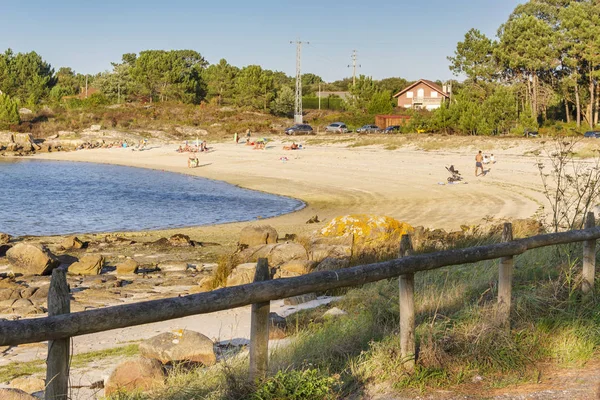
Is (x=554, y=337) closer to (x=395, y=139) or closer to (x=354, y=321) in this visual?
(x=354, y=321)

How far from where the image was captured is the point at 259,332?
5445 millimetres

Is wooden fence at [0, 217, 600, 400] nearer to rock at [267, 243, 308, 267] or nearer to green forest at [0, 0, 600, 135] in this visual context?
rock at [267, 243, 308, 267]

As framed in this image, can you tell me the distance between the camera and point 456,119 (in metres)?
57.1

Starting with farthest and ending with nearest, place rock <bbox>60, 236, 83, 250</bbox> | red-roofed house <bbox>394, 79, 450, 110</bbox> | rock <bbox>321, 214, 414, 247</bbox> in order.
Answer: red-roofed house <bbox>394, 79, 450, 110</bbox>
rock <bbox>60, 236, 83, 250</bbox>
rock <bbox>321, 214, 414, 247</bbox>

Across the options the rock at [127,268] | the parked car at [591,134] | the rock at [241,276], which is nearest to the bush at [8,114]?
the parked car at [591,134]

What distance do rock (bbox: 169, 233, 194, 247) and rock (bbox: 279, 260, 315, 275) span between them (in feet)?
28.8

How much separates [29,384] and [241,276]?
5611mm

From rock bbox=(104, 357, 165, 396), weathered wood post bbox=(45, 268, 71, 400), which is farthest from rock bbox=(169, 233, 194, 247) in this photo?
weathered wood post bbox=(45, 268, 71, 400)

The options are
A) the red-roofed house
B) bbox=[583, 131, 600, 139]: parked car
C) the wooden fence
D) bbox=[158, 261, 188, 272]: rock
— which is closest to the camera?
the wooden fence

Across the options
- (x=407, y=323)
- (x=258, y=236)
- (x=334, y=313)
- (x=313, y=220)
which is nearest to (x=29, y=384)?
(x=334, y=313)

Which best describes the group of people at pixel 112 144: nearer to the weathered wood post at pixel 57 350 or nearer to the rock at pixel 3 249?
the rock at pixel 3 249

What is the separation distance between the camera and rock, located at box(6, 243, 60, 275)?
17.5 metres

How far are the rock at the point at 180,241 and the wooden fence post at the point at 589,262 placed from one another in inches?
606

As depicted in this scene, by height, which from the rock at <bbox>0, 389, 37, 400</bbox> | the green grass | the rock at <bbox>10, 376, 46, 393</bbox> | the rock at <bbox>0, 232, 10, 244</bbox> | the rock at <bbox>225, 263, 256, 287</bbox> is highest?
the rock at <bbox>0, 389, 37, 400</bbox>
